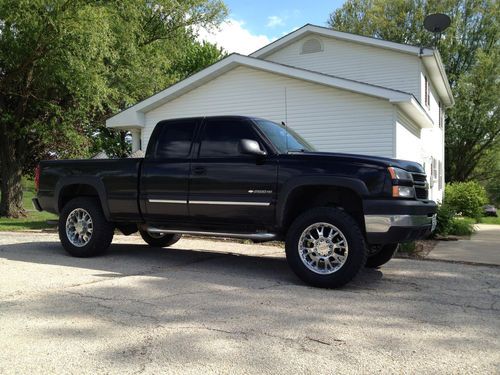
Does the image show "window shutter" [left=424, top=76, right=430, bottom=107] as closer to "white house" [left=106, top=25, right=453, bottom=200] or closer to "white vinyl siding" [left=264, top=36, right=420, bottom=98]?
"white house" [left=106, top=25, right=453, bottom=200]

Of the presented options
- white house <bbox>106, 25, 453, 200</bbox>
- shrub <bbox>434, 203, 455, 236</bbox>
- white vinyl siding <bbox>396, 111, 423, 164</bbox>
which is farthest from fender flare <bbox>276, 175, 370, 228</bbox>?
white vinyl siding <bbox>396, 111, 423, 164</bbox>

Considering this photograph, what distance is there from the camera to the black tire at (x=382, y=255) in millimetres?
6736

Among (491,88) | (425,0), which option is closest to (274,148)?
(491,88)

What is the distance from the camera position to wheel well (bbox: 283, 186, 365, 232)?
598 centimetres

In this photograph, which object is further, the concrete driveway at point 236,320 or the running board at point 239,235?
the running board at point 239,235

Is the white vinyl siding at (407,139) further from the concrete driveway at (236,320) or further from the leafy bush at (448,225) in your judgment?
the concrete driveway at (236,320)

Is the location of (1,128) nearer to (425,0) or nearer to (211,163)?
(211,163)

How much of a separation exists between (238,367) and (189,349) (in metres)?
0.49

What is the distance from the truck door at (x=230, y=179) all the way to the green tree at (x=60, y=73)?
32.0 ft

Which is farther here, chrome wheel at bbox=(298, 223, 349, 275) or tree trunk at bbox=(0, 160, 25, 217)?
tree trunk at bbox=(0, 160, 25, 217)

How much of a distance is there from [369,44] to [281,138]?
11208 millimetres

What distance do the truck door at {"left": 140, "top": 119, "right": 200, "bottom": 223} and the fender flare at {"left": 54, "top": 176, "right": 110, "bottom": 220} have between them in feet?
2.26

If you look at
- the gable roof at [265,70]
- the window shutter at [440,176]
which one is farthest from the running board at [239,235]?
the window shutter at [440,176]

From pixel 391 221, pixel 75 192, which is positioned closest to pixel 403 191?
pixel 391 221
